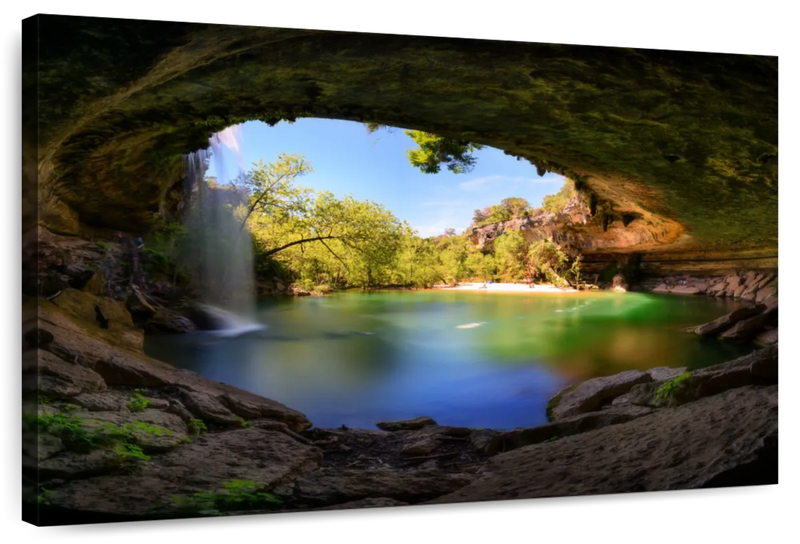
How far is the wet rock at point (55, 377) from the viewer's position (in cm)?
188

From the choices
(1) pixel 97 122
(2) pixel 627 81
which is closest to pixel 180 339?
(1) pixel 97 122

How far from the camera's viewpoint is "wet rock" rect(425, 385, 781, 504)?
2.22 meters

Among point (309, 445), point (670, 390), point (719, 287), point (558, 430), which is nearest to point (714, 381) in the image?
point (670, 390)

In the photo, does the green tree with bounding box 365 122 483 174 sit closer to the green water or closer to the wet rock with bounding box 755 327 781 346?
the green water

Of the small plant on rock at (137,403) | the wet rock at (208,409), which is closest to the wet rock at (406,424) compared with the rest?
the wet rock at (208,409)

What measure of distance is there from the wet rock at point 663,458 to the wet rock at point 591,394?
0.61 meters

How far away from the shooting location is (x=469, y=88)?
2449mm

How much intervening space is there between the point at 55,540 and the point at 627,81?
3.53 m

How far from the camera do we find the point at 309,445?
8.76ft

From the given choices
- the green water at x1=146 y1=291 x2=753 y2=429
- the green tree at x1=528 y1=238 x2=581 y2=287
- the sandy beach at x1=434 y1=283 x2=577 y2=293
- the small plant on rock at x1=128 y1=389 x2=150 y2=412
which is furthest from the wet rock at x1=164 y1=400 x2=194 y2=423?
the green tree at x1=528 y1=238 x2=581 y2=287

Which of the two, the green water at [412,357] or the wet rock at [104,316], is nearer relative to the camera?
the green water at [412,357]

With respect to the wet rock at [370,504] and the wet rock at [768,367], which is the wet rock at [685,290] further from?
the wet rock at [370,504]

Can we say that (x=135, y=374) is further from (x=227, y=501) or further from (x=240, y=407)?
(x=227, y=501)

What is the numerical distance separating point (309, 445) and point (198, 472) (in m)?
0.67
